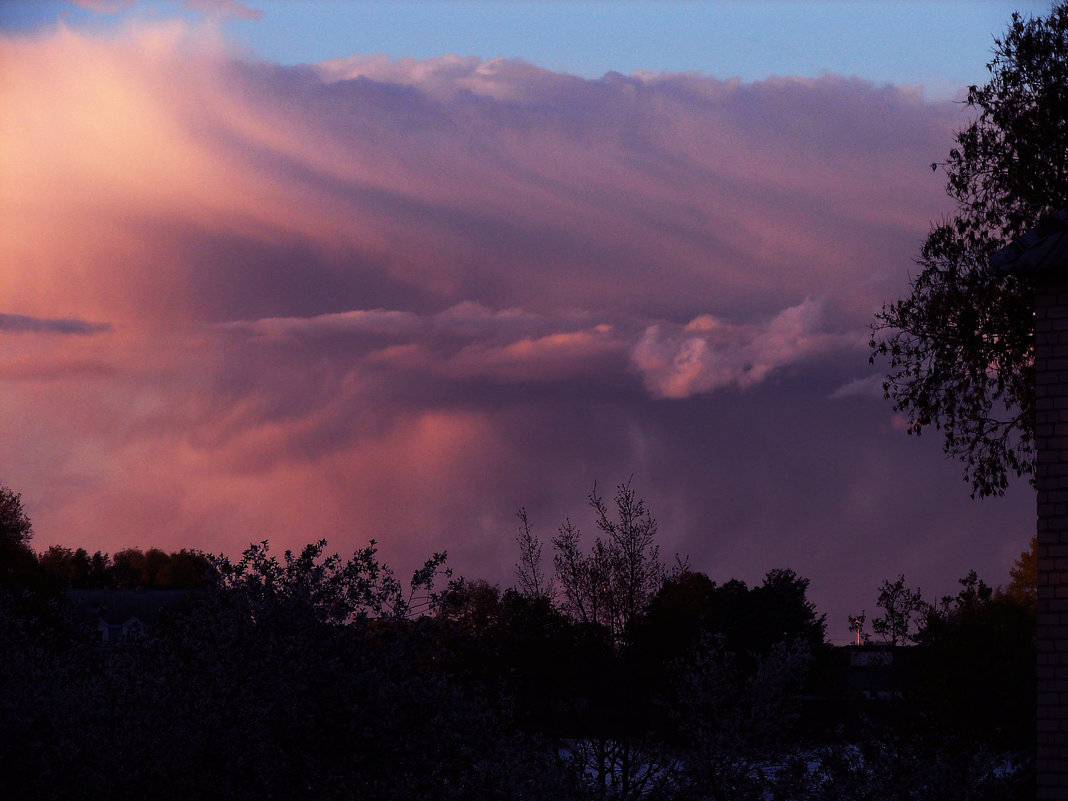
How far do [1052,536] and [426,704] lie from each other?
6.12 meters

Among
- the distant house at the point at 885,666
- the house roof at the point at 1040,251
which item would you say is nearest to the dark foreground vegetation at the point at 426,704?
the distant house at the point at 885,666

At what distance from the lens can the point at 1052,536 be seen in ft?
35.9

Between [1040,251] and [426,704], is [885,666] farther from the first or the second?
[426,704]

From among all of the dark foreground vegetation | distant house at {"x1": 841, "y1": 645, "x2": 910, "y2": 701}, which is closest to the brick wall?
the dark foreground vegetation

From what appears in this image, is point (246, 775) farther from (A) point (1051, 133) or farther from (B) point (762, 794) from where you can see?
(A) point (1051, 133)

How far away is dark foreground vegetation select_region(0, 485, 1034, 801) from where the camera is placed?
10.0 metres

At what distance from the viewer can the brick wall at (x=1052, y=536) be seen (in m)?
10.6

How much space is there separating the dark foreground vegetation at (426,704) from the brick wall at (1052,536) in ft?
10.4

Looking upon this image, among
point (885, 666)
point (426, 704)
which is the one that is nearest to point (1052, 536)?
point (426, 704)

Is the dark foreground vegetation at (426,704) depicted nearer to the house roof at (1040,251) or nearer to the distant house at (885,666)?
the distant house at (885,666)

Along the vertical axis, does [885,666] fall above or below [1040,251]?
below

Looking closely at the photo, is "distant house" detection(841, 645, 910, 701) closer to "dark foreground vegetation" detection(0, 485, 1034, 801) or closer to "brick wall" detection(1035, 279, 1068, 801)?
"dark foreground vegetation" detection(0, 485, 1034, 801)

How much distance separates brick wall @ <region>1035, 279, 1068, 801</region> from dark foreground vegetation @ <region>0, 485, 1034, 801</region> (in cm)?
318

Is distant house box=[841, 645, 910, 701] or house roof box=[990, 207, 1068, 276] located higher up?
house roof box=[990, 207, 1068, 276]
